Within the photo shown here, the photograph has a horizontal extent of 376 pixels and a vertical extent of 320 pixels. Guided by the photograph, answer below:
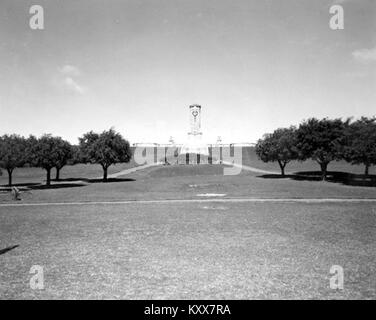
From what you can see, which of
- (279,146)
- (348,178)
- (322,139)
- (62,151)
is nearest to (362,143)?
(322,139)

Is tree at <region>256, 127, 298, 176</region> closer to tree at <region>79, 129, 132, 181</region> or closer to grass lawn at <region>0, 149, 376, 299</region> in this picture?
tree at <region>79, 129, 132, 181</region>

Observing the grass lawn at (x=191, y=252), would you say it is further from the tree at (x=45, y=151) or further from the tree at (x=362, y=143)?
the tree at (x=45, y=151)

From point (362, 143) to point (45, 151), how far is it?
46.9 meters

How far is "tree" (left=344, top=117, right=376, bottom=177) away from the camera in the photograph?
41406mm

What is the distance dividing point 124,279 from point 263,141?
61036 millimetres

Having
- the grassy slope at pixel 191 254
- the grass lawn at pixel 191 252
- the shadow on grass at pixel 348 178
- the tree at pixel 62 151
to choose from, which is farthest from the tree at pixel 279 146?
the tree at pixel 62 151

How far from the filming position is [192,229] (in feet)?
54.2

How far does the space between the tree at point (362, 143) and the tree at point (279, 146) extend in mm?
11355

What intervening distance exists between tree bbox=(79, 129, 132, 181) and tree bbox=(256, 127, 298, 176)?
29.3 metres

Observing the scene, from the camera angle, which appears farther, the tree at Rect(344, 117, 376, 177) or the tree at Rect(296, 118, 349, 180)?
the tree at Rect(296, 118, 349, 180)

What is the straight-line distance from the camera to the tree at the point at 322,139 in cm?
5097

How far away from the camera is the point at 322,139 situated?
5172cm

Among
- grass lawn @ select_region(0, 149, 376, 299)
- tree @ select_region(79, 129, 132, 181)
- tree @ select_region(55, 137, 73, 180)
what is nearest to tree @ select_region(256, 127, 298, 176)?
tree @ select_region(79, 129, 132, 181)
